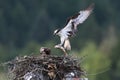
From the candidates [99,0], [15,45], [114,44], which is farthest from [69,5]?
[114,44]

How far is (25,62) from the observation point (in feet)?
51.6

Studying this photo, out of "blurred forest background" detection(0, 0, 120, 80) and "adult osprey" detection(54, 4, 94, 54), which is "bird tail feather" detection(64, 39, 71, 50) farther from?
"blurred forest background" detection(0, 0, 120, 80)

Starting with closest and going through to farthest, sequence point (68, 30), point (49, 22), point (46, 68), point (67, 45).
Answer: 1. point (46, 68)
2. point (68, 30)
3. point (67, 45)
4. point (49, 22)

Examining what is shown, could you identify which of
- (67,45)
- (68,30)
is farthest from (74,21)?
(67,45)

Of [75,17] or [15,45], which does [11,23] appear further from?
[75,17]

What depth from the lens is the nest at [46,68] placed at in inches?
598

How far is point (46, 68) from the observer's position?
1535 centimetres

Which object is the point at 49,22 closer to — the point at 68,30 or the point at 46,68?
the point at 68,30

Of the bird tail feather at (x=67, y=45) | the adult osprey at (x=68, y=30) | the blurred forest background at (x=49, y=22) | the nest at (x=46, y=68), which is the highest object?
the blurred forest background at (x=49, y=22)

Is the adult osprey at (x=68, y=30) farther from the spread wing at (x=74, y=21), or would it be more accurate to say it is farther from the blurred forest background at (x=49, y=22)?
the blurred forest background at (x=49, y=22)

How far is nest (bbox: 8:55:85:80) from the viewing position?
1520 centimetres

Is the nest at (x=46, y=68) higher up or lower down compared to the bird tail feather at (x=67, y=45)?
lower down

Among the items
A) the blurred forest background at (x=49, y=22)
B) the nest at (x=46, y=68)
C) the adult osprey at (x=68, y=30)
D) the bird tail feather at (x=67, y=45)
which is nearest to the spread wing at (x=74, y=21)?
the adult osprey at (x=68, y=30)

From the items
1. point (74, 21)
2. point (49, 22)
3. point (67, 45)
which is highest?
point (49, 22)
